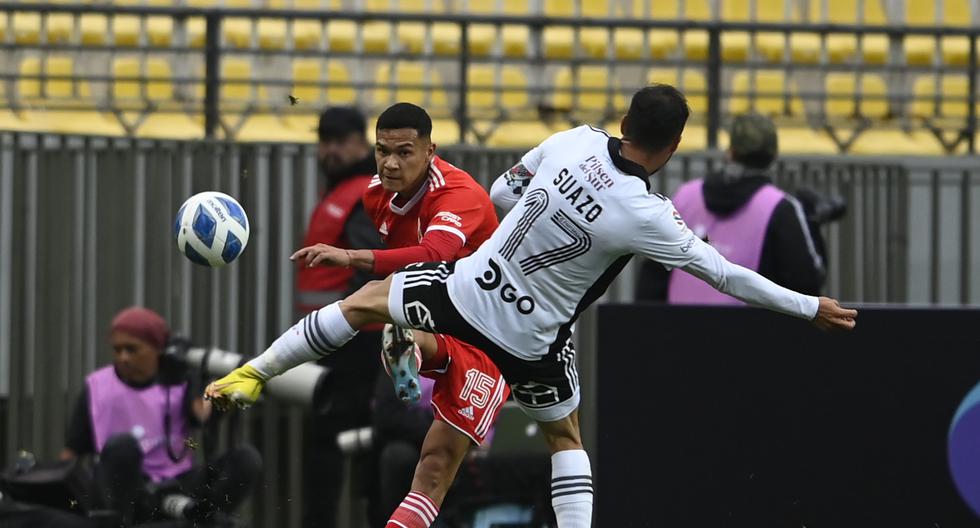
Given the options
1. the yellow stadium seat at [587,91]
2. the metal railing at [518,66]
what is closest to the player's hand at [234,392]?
the metal railing at [518,66]

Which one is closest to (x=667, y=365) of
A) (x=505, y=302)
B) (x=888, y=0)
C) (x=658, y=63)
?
(x=505, y=302)

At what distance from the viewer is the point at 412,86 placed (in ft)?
40.1

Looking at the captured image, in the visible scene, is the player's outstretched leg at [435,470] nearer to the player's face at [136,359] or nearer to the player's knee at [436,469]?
the player's knee at [436,469]

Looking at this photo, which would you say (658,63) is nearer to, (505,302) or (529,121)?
(529,121)

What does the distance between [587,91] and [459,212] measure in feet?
18.7

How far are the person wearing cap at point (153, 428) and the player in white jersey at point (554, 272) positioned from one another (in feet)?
8.27

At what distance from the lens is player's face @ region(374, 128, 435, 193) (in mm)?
6473

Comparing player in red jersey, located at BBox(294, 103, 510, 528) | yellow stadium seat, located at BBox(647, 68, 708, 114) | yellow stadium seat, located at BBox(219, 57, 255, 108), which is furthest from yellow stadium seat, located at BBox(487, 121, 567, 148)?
player in red jersey, located at BBox(294, 103, 510, 528)

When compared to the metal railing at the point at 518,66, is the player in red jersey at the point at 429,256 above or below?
below

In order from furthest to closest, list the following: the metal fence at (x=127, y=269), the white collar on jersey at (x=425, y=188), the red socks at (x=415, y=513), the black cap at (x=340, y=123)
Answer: the metal fence at (x=127, y=269) → the black cap at (x=340, y=123) → the white collar on jersey at (x=425, y=188) → the red socks at (x=415, y=513)

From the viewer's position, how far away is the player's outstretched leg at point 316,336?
6152mm

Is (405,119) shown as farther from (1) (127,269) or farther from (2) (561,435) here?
(1) (127,269)

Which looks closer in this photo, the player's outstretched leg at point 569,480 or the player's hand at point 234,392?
the player's hand at point 234,392

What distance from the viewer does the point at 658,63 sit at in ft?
41.7
